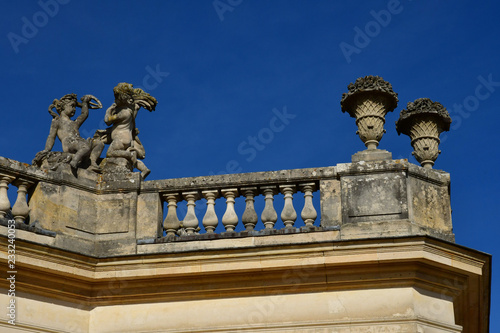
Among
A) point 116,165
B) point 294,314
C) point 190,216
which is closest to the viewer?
point 294,314

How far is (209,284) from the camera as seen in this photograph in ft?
43.1

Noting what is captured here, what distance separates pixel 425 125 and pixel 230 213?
3.13 metres

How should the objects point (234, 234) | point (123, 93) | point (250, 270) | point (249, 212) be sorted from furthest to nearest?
1. point (123, 93)
2. point (249, 212)
3. point (234, 234)
4. point (250, 270)

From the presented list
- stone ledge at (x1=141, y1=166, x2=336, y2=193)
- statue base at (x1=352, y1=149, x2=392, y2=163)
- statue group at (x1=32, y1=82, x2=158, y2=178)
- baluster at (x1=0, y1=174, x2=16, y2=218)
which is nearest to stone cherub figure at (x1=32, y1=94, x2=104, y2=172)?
statue group at (x1=32, y1=82, x2=158, y2=178)

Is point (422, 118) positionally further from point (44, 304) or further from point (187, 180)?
point (44, 304)

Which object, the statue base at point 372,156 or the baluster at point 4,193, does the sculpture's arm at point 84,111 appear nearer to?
the baluster at point 4,193

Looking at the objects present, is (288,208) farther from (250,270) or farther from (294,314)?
(294,314)

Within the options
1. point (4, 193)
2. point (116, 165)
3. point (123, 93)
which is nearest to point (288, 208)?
point (116, 165)

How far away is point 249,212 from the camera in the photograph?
13555 millimetres

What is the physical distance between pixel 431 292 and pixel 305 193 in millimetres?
2188

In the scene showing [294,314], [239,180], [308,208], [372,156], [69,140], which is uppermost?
[69,140]

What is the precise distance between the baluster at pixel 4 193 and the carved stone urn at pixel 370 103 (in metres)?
4.85

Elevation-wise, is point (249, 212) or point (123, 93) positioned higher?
point (123, 93)

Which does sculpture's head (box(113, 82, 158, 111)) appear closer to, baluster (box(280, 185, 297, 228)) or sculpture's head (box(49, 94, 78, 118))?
sculpture's head (box(49, 94, 78, 118))
